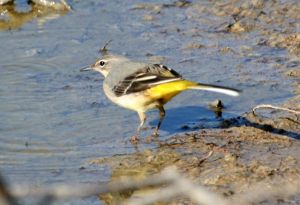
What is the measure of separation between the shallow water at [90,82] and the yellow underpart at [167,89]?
496 mm

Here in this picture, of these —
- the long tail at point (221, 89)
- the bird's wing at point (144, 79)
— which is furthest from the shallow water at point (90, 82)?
the long tail at point (221, 89)

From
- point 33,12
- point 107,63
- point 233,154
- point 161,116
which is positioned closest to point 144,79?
point 161,116

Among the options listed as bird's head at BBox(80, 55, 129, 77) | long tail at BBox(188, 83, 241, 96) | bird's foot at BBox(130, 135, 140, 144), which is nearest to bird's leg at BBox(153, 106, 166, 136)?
bird's foot at BBox(130, 135, 140, 144)

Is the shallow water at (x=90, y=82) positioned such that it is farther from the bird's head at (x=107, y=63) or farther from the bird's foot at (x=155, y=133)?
the bird's head at (x=107, y=63)

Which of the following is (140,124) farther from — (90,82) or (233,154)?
(90,82)

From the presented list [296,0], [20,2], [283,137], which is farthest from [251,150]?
[20,2]

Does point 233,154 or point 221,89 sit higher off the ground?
point 221,89

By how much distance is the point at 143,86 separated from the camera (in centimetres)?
755

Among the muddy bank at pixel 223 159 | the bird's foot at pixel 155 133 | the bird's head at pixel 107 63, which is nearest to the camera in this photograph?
the muddy bank at pixel 223 159

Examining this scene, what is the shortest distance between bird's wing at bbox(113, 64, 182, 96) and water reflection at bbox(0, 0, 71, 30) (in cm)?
400

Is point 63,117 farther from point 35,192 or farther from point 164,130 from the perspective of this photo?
point 35,192

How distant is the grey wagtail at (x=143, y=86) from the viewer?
284 inches

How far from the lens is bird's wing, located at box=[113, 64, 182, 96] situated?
7363 millimetres

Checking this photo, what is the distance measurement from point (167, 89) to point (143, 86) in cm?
39
